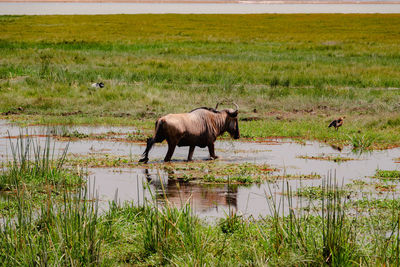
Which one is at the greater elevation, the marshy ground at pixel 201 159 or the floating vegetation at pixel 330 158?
the marshy ground at pixel 201 159

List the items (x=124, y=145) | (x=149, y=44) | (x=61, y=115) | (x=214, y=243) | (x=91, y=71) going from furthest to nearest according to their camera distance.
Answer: (x=149, y=44), (x=91, y=71), (x=61, y=115), (x=124, y=145), (x=214, y=243)

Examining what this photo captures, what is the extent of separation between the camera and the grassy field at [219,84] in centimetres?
1848

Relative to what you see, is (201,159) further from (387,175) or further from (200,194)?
(387,175)

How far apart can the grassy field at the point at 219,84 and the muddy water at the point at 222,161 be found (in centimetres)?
116

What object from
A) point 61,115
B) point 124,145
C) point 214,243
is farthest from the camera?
point 61,115

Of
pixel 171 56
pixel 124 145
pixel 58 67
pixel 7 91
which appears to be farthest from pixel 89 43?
pixel 124 145

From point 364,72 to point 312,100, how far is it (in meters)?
7.84

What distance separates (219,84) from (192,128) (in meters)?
11.9

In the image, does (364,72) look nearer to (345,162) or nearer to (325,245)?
(345,162)

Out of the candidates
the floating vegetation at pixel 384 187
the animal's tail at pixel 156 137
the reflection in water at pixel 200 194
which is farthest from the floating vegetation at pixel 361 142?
the reflection in water at pixel 200 194

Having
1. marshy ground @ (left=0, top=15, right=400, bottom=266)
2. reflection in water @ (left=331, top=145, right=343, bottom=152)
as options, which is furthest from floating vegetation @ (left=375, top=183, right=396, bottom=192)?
reflection in water @ (left=331, top=145, right=343, bottom=152)

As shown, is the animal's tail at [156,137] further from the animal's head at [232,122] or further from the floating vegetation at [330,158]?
the floating vegetation at [330,158]

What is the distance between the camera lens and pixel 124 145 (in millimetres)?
14672

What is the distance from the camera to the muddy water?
9258 millimetres
